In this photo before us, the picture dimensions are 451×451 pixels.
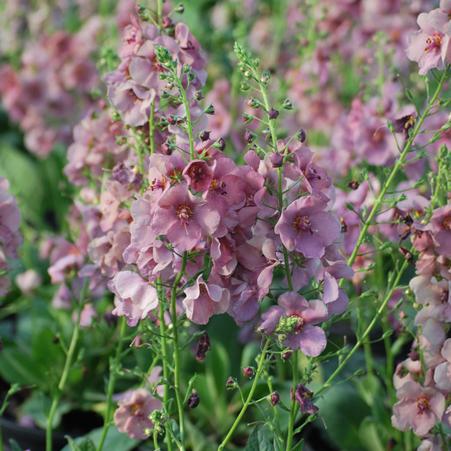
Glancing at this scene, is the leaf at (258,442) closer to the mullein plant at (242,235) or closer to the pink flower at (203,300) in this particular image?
the mullein plant at (242,235)

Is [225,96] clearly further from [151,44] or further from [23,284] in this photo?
[151,44]

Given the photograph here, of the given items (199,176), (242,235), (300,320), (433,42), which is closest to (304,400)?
(300,320)

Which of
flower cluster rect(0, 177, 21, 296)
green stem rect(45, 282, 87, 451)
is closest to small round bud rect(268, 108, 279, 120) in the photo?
flower cluster rect(0, 177, 21, 296)

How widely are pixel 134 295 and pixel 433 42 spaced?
59 centimetres

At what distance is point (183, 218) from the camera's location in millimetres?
1150

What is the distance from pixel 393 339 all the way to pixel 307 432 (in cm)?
41

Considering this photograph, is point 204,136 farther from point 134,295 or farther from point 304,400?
point 304,400

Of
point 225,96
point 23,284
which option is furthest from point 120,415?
point 225,96

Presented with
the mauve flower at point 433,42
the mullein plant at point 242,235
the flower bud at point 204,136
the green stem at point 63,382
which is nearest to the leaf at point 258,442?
the mullein plant at point 242,235

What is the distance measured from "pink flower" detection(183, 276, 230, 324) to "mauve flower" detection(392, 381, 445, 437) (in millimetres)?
393

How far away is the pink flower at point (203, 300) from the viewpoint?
1.18m

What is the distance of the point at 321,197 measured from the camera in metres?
1.21

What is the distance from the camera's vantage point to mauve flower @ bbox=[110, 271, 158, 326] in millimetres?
1242

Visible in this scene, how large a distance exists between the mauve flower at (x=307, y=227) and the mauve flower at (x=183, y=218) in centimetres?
10
